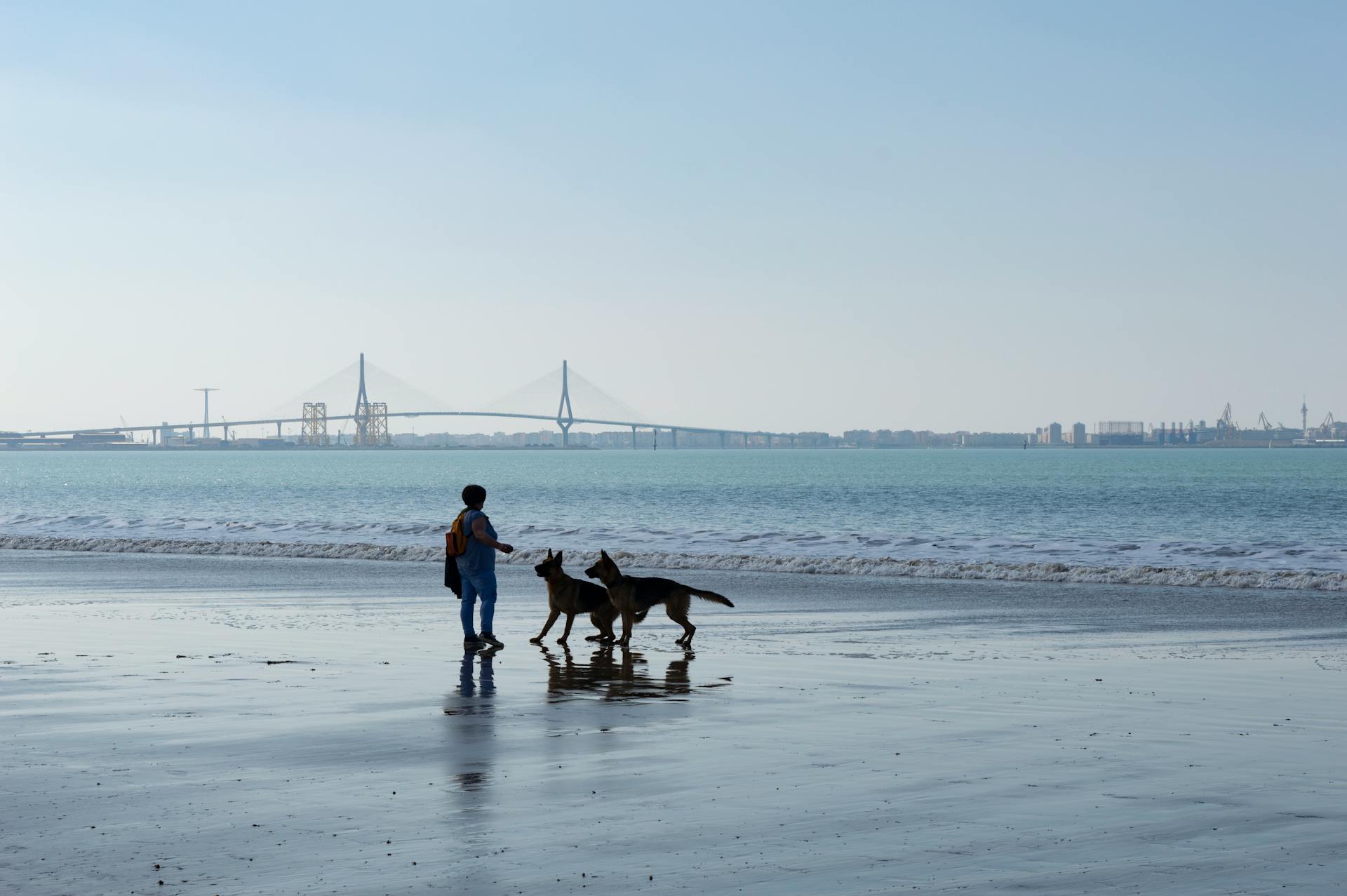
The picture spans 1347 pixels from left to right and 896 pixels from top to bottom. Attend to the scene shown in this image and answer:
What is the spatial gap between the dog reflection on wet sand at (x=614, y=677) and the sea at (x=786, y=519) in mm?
11859

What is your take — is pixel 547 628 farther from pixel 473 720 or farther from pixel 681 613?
pixel 473 720

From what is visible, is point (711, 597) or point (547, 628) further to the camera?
point (711, 597)

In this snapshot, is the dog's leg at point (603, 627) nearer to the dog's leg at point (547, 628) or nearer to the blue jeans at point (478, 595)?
the dog's leg at point (547, 628)

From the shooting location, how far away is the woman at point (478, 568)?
512 inches

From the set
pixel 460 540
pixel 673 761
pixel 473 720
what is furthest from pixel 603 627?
pixel 673 761

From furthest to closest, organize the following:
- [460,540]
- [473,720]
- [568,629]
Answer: [568,629], [460,540], [473,720]

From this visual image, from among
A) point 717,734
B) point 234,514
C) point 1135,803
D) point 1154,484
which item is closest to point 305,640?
point 717,734

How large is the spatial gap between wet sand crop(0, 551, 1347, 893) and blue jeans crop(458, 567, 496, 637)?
0.40 meters

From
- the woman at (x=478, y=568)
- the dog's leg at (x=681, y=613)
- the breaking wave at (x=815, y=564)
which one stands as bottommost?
the breaking wave at (x=815, y=564)

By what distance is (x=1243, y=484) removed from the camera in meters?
100

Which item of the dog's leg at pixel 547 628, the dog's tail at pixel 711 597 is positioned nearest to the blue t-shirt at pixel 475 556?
the dog's leg at pixel 547 628

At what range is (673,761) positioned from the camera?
7.47 metres

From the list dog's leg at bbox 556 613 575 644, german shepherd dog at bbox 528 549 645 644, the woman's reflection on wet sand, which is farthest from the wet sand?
german shepherd dog at bbox 528 549 645 644

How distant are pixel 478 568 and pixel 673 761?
20.4 feet
